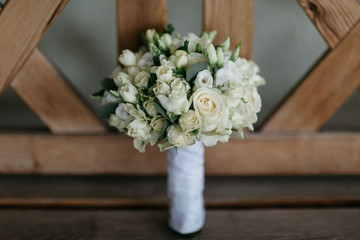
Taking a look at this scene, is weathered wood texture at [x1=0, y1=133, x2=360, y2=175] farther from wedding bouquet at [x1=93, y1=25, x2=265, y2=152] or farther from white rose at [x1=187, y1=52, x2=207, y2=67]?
white rose at [x1=187, y1=52, x2=207, y2=67]

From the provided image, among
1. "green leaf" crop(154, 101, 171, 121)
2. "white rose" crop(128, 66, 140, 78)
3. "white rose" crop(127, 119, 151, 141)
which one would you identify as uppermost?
"white rose" crop(128, 66, 140, 78)

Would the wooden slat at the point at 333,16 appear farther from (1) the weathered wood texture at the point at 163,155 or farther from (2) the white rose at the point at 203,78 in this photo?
(2) the white rose at the point at 203,78

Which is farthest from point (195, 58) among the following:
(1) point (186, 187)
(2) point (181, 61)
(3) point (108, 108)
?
(1) point (186, 187)

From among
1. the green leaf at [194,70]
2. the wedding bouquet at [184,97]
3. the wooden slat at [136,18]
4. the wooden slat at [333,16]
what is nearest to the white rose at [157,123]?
the wedding bouquet at [184,97]

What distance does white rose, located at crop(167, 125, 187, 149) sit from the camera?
0.67 metres

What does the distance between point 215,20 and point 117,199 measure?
657 millimetres

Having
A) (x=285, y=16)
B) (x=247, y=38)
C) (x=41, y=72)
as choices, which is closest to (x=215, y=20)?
(x=247, y=38)

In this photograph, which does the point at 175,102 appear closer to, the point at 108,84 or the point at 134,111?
the point at 134,111

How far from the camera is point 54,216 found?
0.98 m

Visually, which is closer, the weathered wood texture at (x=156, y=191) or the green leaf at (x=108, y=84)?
the green leaf at (x=108, y=84)

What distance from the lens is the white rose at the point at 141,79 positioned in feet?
2.34

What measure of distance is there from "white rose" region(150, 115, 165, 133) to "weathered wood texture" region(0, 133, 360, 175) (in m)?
0.37

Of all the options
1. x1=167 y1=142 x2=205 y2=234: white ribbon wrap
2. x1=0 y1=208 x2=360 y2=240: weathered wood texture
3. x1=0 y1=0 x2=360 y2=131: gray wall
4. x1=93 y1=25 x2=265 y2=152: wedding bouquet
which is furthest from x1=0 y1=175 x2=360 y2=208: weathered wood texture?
x1=93 y1=25 x2=265 y2=152: wedding bouquet

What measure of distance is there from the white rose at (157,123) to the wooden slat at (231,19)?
388 mm
